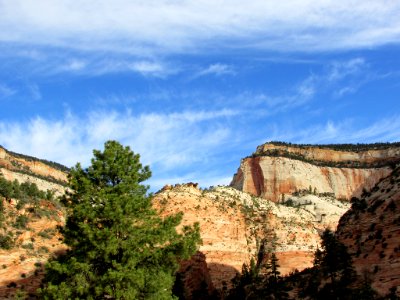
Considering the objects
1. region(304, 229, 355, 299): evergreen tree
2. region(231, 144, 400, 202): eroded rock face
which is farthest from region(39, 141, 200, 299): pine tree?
region(231, 144, 400, 202): eroded rock face

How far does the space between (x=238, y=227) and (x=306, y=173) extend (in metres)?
67.9

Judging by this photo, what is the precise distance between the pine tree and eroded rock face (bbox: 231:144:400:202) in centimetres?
10721

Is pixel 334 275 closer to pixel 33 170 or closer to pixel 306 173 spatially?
pixel 306 173

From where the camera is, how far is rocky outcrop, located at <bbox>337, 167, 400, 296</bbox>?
3428 centimetres

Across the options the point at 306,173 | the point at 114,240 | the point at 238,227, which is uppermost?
the point at 306,173

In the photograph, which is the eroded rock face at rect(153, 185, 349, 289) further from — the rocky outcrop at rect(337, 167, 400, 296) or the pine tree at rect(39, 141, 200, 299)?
the pine tree at rect(39, 141, 200, 299)

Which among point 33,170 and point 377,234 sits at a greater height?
point 33,170

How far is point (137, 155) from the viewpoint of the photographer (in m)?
30.1

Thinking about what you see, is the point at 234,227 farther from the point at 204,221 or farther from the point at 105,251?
the point at 105,251

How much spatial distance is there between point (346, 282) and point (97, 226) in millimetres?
18824

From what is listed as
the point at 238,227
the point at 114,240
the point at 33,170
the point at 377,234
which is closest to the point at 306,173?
the point at 238,227

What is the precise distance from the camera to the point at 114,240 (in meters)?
26.6

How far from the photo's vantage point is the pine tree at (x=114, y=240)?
86.0 ft

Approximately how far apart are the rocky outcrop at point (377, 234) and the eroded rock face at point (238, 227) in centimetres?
2663
